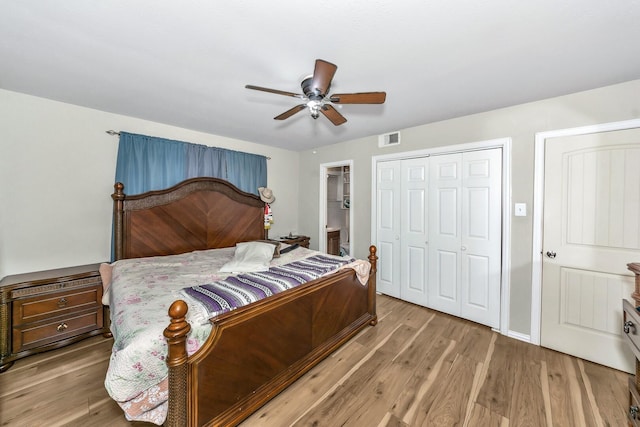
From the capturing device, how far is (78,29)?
149 cm

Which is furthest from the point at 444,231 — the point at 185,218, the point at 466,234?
the point at 185,218

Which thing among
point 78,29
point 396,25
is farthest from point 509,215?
point 78,29

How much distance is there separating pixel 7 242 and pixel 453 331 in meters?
4.63

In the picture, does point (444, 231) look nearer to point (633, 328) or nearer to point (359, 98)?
point (633, 328)

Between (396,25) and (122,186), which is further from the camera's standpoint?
(122,186)

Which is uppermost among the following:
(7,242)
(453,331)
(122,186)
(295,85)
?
(295,85)

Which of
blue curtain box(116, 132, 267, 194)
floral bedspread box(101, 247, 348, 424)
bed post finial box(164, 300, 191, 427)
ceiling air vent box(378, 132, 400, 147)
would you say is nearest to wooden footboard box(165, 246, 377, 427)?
bed post finial box(164, 300, 191, 427)

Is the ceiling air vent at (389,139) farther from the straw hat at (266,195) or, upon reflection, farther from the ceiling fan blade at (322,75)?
the ceiling fan blade at (322,75)

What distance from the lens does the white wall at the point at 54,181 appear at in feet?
7.72

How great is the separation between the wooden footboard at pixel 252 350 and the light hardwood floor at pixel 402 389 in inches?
5.6

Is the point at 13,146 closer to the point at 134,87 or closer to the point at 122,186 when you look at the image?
the point at 122,186

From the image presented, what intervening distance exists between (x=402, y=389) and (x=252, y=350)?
1.19 meters

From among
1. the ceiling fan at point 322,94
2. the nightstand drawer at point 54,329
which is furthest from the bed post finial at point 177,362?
the nightstand drawer at point 54,329

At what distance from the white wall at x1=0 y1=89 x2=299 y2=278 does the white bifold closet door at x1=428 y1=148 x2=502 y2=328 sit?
389 centimetres
